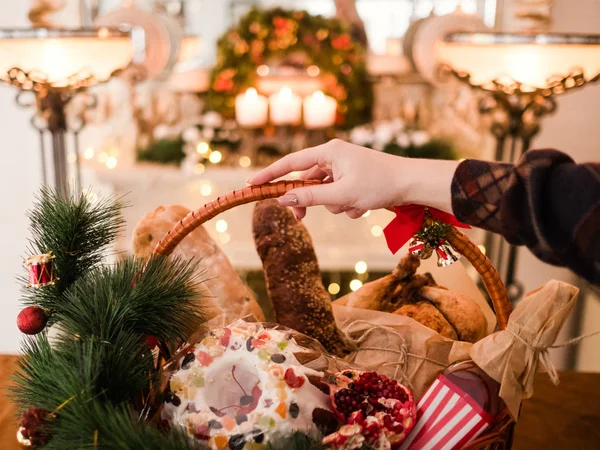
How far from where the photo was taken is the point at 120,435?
1.60ft

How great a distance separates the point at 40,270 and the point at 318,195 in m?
0.34

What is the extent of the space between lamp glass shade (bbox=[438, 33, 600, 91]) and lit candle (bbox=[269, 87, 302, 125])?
875 mm

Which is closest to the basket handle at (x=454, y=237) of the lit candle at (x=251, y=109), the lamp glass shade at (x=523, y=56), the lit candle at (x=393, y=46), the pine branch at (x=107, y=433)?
the pine branch at (x=107, y=433)

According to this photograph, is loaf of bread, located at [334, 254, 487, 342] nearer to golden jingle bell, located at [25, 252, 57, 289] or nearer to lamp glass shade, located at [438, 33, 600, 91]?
golden jingle bell, located at [25, 252, 57, 289]

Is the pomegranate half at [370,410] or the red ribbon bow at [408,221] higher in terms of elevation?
the red ribbon bow at [408,221]

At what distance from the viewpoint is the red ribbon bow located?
651mm

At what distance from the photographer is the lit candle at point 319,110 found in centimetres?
212

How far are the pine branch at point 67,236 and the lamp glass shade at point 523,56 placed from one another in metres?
0.96

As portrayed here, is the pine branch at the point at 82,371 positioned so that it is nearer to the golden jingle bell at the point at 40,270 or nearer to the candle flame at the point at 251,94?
the golden jingle bell at the point at 40,270

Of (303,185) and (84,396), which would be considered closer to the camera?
(84,396)

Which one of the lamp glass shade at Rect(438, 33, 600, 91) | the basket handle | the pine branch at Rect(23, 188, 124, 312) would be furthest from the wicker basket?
the lamp glass shade at Rect(438, 33, 600, 91)

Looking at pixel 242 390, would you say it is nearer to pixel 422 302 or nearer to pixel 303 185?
pixel 303 185

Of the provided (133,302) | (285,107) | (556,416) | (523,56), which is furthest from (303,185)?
(285,107)

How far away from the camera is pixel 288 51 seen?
219 cm
